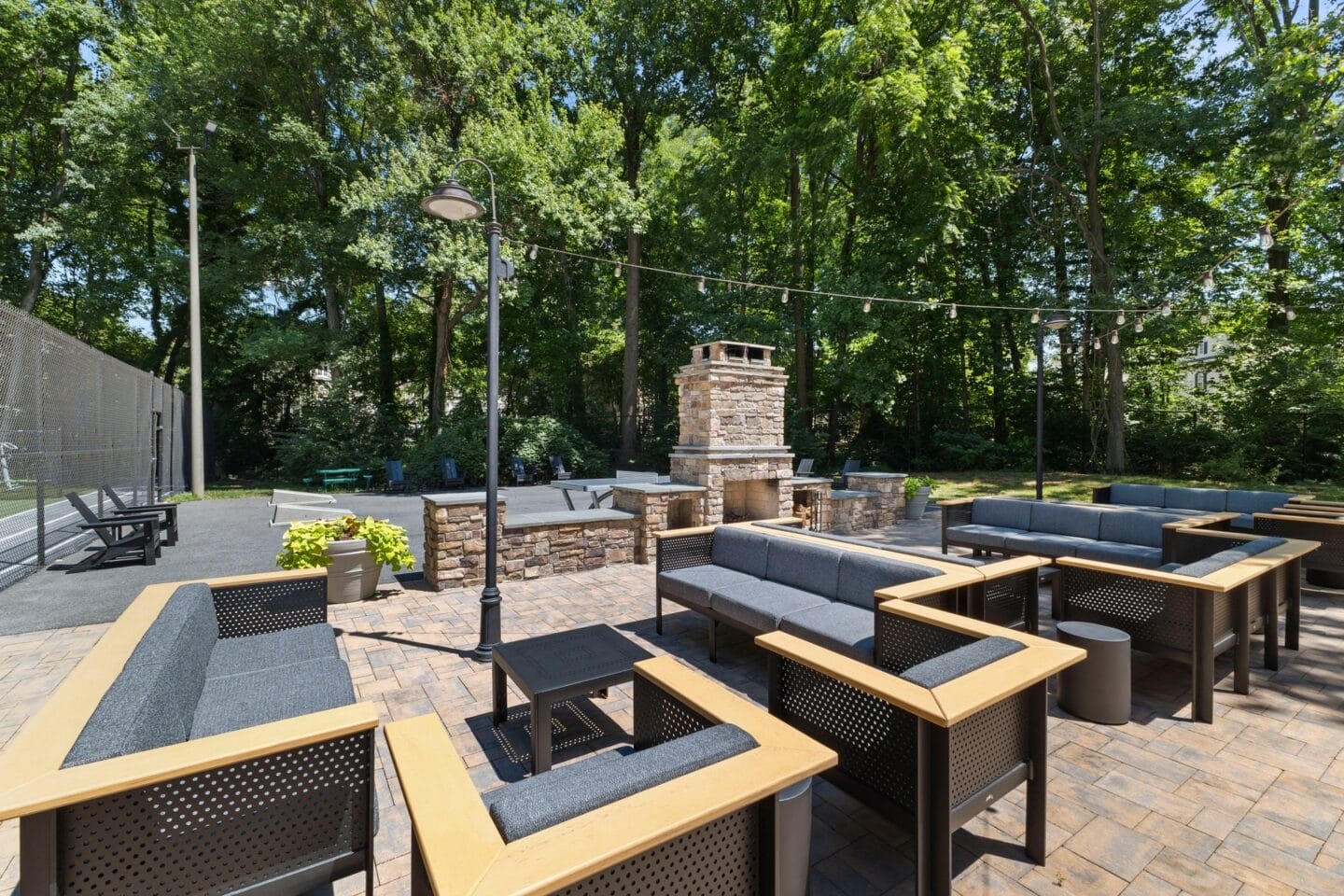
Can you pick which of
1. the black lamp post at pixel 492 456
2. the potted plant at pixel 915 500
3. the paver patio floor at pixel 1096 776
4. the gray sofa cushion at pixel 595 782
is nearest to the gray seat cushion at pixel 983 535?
the paver patio floor at pixel 1096 776

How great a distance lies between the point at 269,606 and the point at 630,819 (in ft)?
10.2

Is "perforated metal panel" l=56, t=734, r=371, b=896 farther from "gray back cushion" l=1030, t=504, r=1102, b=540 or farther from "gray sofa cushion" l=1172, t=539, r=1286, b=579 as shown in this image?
"gray back cushion" l=1030, t=504, r=1102, b=540

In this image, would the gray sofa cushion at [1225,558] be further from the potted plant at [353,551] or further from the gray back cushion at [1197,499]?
the potted plant at [353,551]

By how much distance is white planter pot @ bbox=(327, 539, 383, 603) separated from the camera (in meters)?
5.01

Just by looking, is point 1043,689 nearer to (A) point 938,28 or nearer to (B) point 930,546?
(B) point 930,546

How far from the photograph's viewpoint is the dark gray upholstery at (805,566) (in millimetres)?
3944

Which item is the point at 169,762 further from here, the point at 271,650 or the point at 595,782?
the point at 271,650

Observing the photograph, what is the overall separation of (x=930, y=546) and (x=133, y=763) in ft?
27.2

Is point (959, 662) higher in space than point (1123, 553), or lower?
higher

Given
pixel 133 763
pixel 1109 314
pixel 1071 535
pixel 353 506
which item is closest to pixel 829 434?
pixel 1109 314

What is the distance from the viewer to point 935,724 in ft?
5.68

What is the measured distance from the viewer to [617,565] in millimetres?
6656

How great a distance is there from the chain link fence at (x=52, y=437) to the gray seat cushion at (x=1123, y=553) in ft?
34.1

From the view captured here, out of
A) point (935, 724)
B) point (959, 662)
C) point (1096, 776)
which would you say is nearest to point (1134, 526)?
point (1096, 776)
